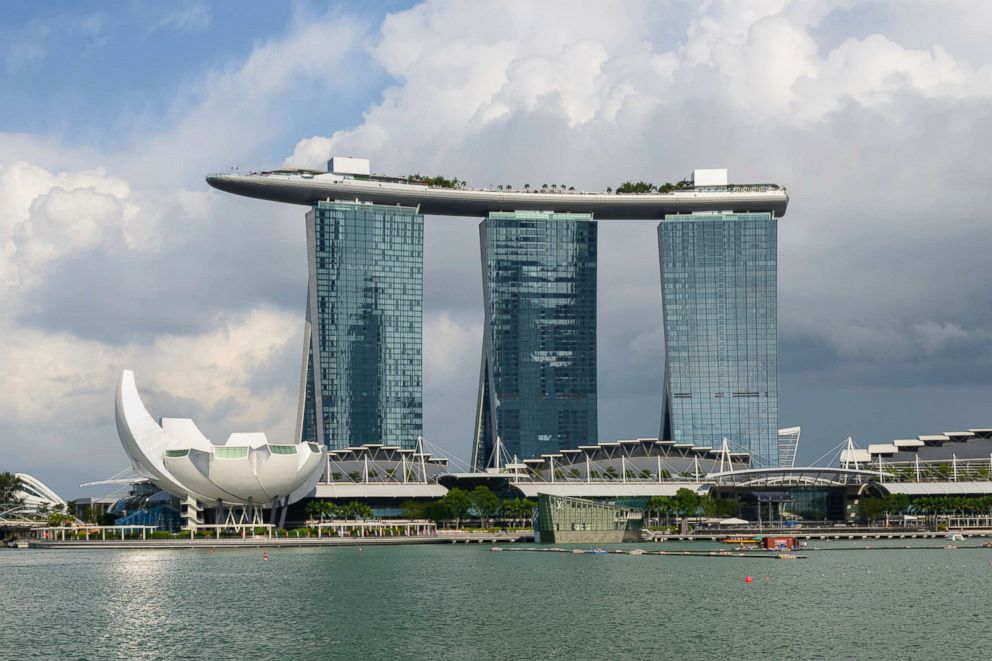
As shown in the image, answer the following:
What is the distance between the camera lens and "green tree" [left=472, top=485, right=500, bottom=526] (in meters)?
186

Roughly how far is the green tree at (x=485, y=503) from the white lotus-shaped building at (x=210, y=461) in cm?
2412

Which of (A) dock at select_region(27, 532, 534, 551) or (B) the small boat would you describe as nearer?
(B) the small boat

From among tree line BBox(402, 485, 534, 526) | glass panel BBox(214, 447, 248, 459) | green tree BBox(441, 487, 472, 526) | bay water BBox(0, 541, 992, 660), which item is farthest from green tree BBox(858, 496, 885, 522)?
glass panel BBox(214, 447, 248, 459)

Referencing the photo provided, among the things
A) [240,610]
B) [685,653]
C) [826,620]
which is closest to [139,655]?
[240,610]

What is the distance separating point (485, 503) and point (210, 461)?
39918 mm

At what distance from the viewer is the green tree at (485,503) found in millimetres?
185625

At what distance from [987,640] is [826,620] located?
990 cm

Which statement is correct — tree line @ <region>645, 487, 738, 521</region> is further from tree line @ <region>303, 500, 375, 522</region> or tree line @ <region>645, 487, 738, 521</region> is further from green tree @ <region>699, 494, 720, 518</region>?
tree line @ <region>303, 500, 375, 522</region>

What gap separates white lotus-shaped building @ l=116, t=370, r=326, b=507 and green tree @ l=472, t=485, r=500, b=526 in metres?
24.1

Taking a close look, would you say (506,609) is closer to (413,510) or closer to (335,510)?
(335,510)

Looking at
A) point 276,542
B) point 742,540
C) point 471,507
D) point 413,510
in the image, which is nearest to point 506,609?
point 742,540

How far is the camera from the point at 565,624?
67.4 metres

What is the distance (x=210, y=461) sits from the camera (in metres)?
164

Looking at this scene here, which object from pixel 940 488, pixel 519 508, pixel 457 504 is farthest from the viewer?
pixel 940 488
